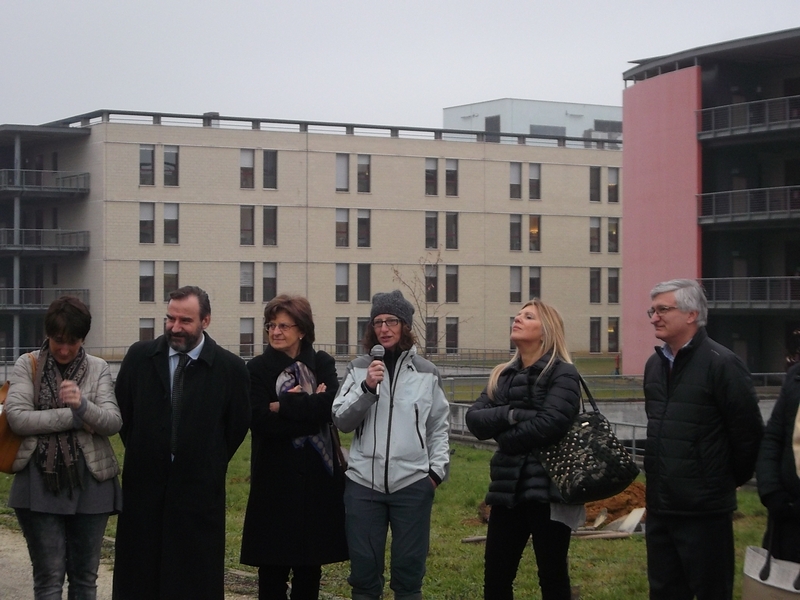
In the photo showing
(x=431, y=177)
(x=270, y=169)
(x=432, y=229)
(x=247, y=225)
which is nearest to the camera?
(x=247, y=225)

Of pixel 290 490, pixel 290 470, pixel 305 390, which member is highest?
pixel 305 390

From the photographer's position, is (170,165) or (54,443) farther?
Answer: (170,165)

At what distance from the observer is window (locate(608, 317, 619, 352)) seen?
72125 mm

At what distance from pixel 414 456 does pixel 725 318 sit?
1617 inches

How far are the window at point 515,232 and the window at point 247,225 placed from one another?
16.1 metres

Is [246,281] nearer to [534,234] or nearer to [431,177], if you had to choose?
[431,177]

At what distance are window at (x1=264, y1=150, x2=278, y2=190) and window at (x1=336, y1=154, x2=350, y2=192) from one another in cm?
363

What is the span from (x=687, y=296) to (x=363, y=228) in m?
59.6

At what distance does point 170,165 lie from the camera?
6147 centimetres

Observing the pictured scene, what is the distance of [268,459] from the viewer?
676 cm

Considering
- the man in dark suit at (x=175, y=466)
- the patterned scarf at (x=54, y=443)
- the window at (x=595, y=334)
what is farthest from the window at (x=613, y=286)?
the patterned scarf at (x=54, y=443)

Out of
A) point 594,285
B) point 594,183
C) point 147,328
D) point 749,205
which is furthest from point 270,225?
point 749,205

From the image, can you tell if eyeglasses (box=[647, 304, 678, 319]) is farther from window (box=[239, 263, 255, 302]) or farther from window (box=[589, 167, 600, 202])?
window (box=[589, 167, 600, 202])

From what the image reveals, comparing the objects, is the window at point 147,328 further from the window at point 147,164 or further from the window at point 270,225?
the window at point 270,225
